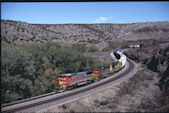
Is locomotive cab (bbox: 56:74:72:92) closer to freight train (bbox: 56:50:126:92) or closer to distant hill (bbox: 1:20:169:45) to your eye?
freight train (bbox: 56:50:126:92)

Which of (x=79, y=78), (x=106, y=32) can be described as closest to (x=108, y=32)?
(x=106, y=32)

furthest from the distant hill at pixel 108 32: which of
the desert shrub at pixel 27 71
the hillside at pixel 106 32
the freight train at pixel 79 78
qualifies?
the freight train at pixel 79 78

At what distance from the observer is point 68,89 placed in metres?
24.3

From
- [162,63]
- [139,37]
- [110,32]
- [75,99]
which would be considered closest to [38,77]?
[75,99]

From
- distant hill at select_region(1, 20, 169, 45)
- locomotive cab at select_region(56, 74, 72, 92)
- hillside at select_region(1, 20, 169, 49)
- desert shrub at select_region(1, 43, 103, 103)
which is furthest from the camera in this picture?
distant hill at select_region(1, 20, 169, 45)

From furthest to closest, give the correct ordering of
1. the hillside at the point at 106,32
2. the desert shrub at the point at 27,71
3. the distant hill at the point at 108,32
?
the distant hill at the point at 108,32, the hillside at the point at 106,32, the desert shrub at the point at 27,71

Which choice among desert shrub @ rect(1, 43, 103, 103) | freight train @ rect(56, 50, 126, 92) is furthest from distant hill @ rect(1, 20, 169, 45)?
freight train @ rect(56, 50, 126, 92)

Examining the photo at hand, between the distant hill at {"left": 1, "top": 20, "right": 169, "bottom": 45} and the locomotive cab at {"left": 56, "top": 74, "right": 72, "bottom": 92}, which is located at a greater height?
the distant hill at {"left": 1, "top": 20, "right": 169, "bottom": 45}

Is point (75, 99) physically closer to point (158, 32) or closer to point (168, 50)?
point (168, 50)

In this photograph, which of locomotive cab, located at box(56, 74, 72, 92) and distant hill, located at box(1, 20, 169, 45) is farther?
distant hill, located at box(1, 20, 169, 45)

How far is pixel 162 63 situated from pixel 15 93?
37.8 m

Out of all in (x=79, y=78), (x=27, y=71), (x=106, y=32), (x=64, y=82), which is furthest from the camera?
(x=106, y=32)

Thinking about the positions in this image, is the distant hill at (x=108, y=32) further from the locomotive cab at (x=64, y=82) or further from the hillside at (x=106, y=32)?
the locomotive cab at (x=64, y=82)

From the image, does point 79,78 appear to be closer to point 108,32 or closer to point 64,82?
point 64,82
